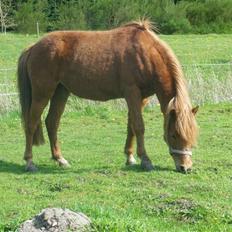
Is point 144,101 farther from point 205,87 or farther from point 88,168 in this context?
point 205,87

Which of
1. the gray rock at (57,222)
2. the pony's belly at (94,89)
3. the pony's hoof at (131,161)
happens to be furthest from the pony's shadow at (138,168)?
the gray rock at (57,222)

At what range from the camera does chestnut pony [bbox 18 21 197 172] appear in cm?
931

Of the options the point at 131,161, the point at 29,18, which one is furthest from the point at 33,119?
the point at 29,18

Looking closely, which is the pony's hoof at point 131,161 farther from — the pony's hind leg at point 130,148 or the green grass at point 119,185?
the green grass at point 119,185

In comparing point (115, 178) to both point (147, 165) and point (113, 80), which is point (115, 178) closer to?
point (147, 165)

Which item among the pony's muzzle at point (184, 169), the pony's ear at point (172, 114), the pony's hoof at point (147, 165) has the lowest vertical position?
the pony's hoof at point (147, 165)

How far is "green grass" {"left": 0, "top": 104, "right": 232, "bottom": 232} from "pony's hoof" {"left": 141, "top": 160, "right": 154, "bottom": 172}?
133 mm

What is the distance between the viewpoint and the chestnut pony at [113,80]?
9.31 metres

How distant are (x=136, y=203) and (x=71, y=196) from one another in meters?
0.93

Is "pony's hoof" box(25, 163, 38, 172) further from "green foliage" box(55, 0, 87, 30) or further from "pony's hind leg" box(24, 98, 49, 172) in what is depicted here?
"green foliage" box(55, 0, 87, 30)

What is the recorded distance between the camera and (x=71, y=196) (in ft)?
26.2

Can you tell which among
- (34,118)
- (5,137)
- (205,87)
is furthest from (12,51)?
(34,118)

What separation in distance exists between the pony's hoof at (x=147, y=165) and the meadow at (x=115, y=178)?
0.38ft

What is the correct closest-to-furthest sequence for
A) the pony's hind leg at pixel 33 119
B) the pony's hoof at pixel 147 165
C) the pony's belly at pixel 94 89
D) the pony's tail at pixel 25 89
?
1. the pony's hoof at pixel 147 165
2. the pony's belly at pixel 94 89
3. the pony's hind leg at pixel 33 119
4. the pony's tail at pixel 25 89
